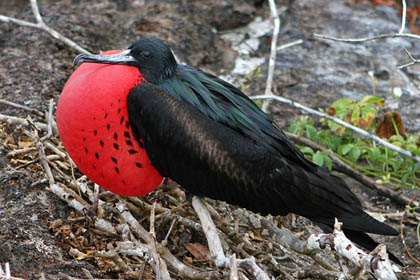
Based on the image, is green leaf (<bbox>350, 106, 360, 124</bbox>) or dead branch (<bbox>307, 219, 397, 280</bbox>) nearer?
dead branch (<bbox>307, 219, 397, 280</bbox>)

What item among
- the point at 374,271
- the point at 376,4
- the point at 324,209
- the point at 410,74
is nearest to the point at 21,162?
the point at 324,209

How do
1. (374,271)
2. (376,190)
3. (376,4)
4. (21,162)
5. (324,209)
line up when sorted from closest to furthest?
(374,271)
(324,209)
(21,162)
(376,190)
(376,4)

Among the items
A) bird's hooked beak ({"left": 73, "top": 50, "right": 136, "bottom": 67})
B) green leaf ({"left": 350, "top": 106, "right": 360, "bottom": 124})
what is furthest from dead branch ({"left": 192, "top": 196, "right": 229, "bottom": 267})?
green leaf ({"left": 350, "top": 106, "right": 360, "bottom": 124})

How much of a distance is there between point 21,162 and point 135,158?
2.24ft

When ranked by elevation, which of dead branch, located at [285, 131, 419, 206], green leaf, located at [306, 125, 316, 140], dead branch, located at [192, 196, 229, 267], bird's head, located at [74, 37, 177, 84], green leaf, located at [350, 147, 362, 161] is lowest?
dead branch, located at [285, 131, 419, 206]

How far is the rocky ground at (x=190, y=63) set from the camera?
2.59m

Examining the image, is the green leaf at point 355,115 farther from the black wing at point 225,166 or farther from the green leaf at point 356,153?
the black wing at point 225,166

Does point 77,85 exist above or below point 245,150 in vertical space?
above

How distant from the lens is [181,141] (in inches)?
94.7

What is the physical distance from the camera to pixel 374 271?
197 cm

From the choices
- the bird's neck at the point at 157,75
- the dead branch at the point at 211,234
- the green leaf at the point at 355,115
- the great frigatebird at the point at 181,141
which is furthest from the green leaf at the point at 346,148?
the bird's neck at the point at 157,75

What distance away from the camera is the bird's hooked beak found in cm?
241

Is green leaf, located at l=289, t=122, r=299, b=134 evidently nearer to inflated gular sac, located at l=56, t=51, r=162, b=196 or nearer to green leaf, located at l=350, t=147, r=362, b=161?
green leaf, located at l=350, t=147, r=362, b=161

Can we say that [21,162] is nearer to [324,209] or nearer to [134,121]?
[134,121]
